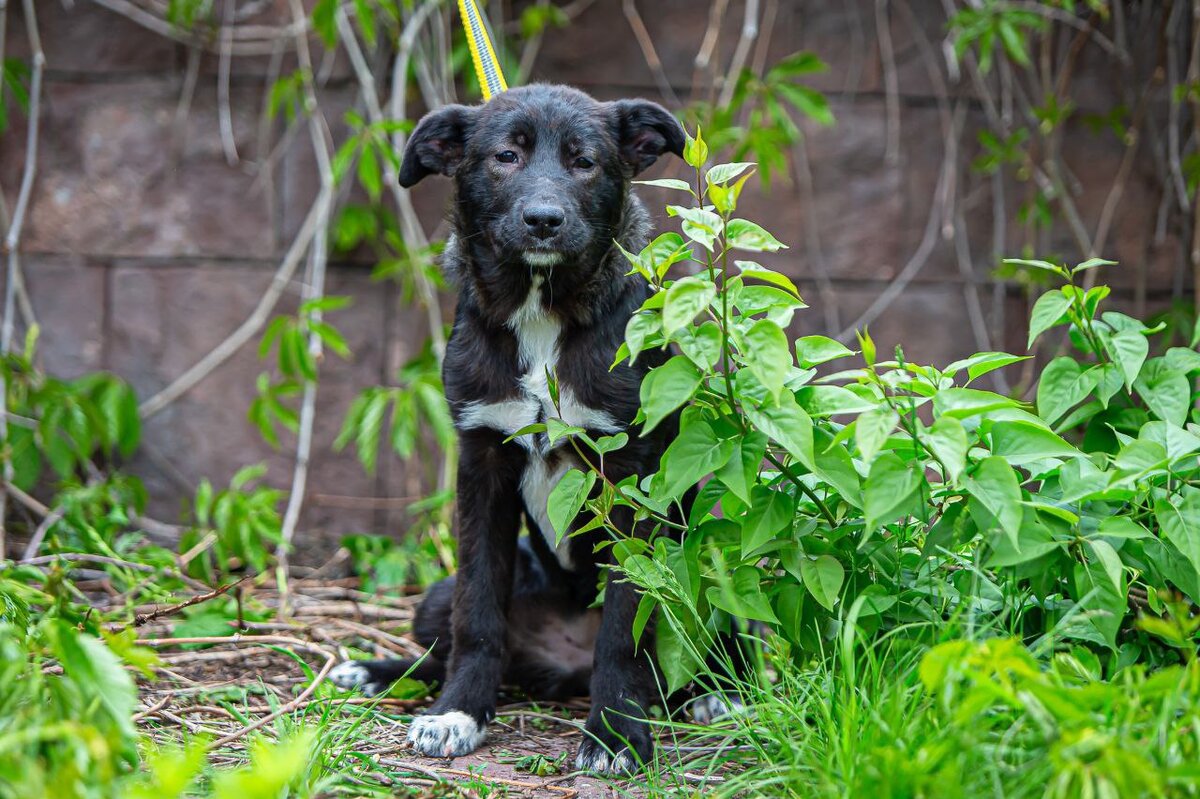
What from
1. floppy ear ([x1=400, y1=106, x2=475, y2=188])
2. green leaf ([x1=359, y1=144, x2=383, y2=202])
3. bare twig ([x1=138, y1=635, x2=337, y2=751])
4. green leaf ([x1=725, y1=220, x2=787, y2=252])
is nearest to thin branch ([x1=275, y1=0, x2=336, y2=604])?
green leaf ([x1=359, y1=144, x2=383, y2=202])

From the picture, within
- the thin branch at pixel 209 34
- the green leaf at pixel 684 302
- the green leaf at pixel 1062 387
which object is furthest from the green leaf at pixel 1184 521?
the thin branch at pixel 209 34

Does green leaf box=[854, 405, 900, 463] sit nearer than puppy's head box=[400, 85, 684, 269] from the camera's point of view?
Yes

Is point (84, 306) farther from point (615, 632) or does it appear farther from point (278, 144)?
point (615, 632)

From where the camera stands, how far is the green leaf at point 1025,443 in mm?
1972

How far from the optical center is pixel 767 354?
6.29 feet

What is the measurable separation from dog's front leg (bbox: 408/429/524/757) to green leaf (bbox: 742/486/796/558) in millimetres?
682

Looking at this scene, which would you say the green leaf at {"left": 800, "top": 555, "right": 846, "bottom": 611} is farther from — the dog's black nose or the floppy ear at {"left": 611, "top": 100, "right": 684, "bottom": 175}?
the floppy ear at {"left": 611, "top": 100, "right": 684, "bottom": 175}

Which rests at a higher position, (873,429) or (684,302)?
(684,302)

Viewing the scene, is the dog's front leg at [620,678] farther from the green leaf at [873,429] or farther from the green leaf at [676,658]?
the green leaf at [873,429]

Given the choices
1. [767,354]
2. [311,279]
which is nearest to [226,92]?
[311,279]

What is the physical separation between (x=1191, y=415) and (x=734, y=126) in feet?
7.79

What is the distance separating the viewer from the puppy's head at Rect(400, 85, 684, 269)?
2.52 meters

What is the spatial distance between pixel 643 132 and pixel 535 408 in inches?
32.0

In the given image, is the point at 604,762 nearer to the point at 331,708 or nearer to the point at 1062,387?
the point at 331,708
